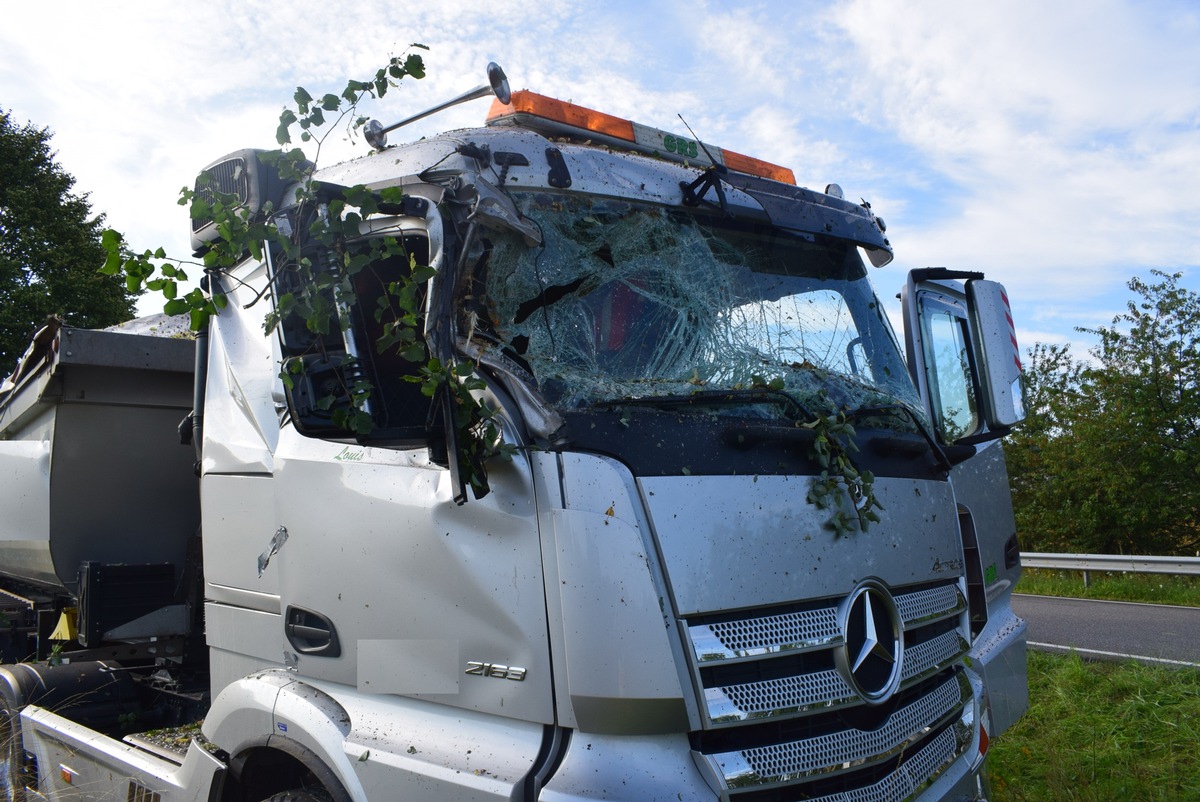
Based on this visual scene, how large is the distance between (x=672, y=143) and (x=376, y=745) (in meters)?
2.43

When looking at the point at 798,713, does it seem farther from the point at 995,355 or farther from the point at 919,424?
the point at 995,355

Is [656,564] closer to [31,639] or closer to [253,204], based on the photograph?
[253,204]

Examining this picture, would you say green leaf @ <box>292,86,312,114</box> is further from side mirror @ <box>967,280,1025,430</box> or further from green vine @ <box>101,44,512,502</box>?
side mirror @ <box>967,280,1025,430</box>

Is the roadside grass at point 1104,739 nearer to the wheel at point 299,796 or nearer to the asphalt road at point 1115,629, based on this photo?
the asphalt road at point 1115,629

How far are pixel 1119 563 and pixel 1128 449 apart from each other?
19.0 feet

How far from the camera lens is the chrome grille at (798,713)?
7.50 ft

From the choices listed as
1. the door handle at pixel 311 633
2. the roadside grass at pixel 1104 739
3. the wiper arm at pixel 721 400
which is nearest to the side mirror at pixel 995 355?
the wiper arm at pixel 721 400

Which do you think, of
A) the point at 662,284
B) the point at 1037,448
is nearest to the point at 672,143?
the point at 662,284

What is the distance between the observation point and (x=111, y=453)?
4.53 m

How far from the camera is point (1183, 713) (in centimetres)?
517

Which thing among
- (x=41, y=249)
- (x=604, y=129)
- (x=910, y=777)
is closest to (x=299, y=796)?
(x=910, y=777)

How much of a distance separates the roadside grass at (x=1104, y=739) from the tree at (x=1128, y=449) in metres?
12.3

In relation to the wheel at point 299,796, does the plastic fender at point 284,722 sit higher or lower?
higher

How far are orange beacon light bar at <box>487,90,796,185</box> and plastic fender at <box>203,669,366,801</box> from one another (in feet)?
6.56
